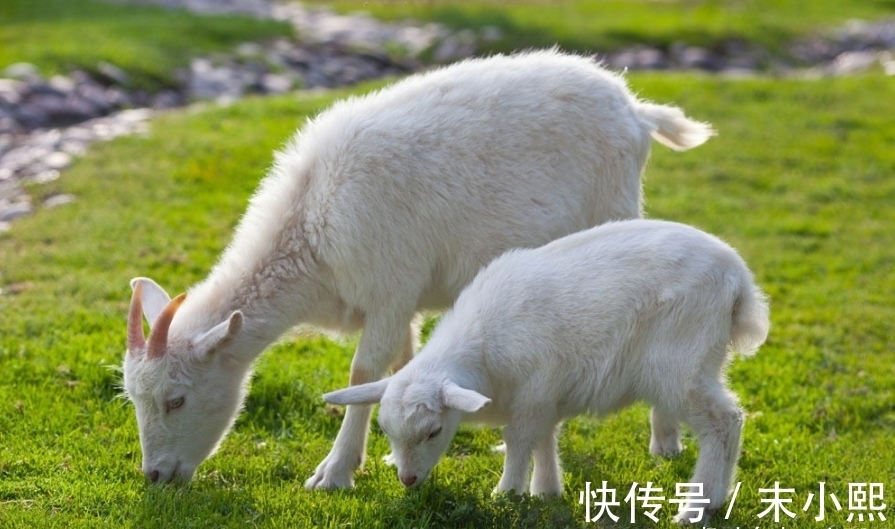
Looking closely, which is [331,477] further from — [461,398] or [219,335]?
[461,398]

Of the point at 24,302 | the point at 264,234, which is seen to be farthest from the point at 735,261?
the point at 24,302

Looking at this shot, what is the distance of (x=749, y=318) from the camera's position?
598 cm

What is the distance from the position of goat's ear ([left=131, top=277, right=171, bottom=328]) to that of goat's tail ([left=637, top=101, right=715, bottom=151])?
3133 mm

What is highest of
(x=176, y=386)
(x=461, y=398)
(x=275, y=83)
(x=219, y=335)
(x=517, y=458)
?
(x=461, y=398)

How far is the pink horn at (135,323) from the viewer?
6.03 meters

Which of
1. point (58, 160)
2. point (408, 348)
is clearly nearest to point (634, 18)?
point (58, 160)

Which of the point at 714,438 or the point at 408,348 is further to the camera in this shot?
the point at 408,348

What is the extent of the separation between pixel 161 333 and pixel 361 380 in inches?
46.8

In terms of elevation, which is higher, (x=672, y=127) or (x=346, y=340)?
(x=672, y=127)

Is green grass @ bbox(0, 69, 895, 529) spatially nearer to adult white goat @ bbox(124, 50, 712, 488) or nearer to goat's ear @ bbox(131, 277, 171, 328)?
adult white goat @ bbox(124, 50, 712, 488)

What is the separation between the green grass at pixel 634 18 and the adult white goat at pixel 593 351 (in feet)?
50.5

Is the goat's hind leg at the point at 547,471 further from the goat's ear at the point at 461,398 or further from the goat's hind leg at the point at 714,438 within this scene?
the goat's ear at the point at 461,398

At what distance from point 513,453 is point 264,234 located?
6.16 ft

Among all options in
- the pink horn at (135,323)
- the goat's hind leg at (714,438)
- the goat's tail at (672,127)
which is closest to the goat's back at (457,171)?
the goat's tail at (672,127)
